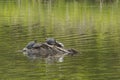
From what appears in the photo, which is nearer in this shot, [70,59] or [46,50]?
[70,59]

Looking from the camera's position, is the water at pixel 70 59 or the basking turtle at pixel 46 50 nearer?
the water at pixel 70 59

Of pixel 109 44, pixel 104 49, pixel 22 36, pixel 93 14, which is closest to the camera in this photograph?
pixel 104 49

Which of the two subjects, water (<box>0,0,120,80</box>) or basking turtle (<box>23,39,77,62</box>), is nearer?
water (<box>0,0,120,80</box>)

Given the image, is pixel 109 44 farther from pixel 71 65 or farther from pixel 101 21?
pixel 101 21

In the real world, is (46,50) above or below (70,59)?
above

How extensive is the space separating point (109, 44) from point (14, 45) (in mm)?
7645

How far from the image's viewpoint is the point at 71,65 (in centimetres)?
3447

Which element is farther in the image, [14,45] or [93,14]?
[93,14]

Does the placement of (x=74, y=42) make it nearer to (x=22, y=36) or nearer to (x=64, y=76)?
(x=22, y=36)

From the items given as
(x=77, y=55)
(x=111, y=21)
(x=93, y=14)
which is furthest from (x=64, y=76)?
(x=93, y=14)

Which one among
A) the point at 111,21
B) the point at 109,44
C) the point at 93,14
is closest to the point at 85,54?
the point at 109,44

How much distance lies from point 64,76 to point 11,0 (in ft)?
342

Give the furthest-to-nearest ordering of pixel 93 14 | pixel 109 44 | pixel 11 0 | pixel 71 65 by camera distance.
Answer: pixel 11 0 → pixel 93 14 → pixel 109 44 → pixel 71 65

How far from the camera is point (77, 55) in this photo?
39.2 m
